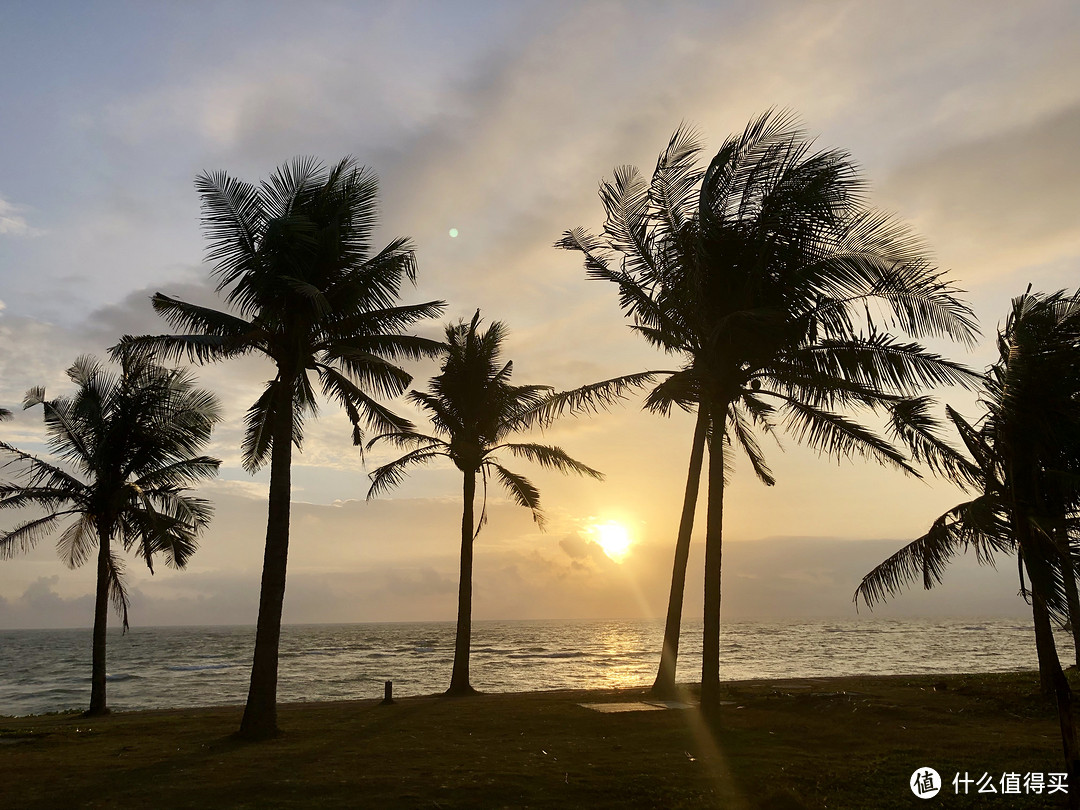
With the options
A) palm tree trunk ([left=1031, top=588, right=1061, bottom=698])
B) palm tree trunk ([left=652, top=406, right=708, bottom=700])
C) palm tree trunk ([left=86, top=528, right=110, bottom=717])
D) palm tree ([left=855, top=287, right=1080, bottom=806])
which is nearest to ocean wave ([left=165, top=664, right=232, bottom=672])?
palm tree trunk ([left=86, top=528, right=110, bottom=717])

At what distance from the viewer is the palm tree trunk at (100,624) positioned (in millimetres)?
20031

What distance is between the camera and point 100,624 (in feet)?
67.0

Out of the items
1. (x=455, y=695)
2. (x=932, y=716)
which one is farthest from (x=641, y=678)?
(x=932, y=716)

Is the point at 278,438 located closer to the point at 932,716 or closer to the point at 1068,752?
the point at 1068,752

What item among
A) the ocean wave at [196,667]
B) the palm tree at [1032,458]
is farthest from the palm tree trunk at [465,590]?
the ocean wave at [196,667]

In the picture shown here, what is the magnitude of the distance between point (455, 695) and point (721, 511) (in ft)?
35.1

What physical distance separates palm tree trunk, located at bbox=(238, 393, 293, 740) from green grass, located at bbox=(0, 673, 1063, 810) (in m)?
0.57

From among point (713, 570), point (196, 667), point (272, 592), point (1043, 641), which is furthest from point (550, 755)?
point (196, 667)

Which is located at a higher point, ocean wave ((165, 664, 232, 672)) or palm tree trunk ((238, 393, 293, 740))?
palm tree trunk ((238, 393, 293, 740))

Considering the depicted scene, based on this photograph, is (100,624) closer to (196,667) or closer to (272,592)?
(272,592)

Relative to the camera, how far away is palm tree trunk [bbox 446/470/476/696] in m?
22.1

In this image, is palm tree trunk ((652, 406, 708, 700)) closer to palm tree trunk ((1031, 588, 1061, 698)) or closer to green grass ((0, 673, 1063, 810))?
green grass ((0, 673, 1063, 810))

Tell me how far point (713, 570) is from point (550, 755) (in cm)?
479

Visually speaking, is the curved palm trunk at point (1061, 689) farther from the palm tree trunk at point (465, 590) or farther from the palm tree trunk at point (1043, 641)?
the palm tree trunk at point (465, 590)
